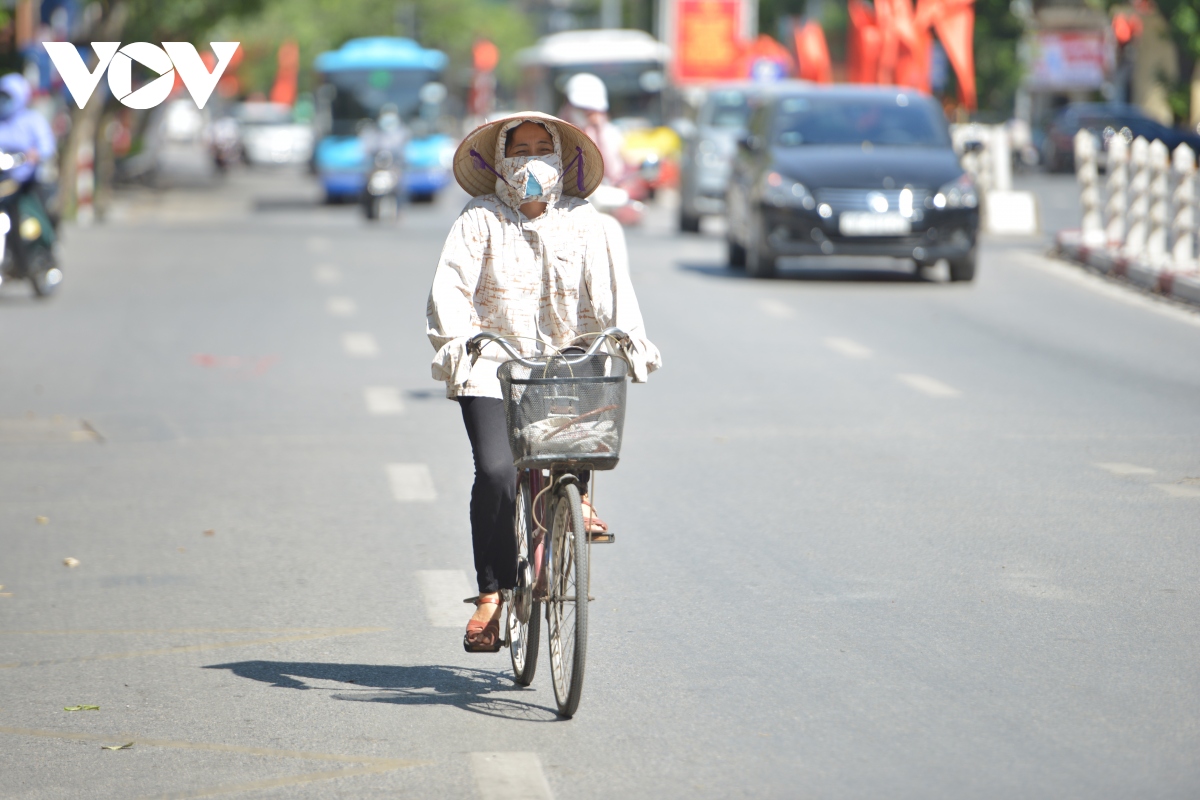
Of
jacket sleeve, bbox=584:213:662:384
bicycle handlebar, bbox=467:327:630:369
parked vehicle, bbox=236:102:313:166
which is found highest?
jacket sleeve, bbox=584:213:662:384

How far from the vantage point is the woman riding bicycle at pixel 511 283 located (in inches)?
211

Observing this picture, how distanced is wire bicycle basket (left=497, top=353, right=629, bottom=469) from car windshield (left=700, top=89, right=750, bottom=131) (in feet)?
81.9

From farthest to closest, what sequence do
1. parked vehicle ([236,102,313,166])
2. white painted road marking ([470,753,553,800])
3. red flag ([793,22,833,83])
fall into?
1. parked vehicle ([236,102,313,166])
2. red flag ([793,22,833,83])
3. white painted road marking ([470,753,553,800])

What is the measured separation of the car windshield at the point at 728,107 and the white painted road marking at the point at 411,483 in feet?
67.9

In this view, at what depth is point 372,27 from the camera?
312ft

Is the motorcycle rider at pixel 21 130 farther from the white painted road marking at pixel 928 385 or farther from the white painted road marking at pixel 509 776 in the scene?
the white painted road marking at pixel 509 776

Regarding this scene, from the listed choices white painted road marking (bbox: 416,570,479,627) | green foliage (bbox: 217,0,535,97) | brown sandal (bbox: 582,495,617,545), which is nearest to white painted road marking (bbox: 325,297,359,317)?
white painted road marking (bbox: 416,570,479,627)

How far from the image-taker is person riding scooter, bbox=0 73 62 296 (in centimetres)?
1714

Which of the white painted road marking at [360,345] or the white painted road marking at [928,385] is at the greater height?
the white painted road marking at [928,385]

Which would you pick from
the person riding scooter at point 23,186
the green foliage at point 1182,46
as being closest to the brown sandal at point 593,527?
the person riding scooter at point 23,186

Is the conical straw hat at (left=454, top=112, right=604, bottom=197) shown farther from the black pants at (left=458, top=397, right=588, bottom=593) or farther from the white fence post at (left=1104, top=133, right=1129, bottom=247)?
the white fence post at (left=1104, top=133, right=1129, bottom=247)

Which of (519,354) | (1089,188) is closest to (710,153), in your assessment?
(1089,188)

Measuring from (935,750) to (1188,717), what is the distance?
74 cm

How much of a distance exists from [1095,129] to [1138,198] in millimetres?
32413
